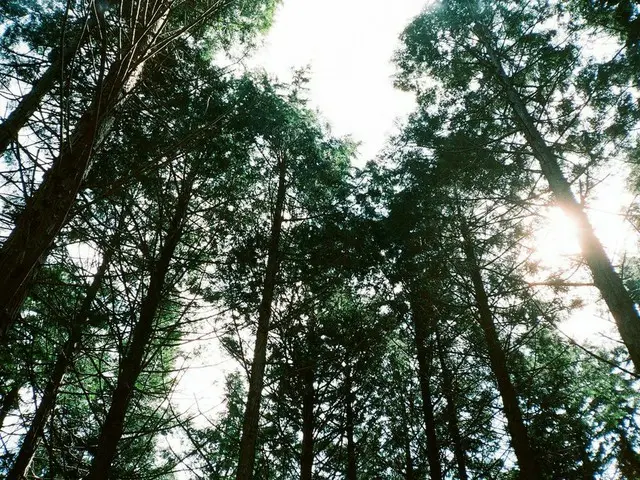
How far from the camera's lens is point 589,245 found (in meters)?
5.15

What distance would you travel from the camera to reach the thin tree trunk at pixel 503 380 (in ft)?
22.1

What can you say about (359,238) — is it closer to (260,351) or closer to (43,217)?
(260,351)

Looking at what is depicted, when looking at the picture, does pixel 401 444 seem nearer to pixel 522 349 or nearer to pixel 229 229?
pixel 522 349

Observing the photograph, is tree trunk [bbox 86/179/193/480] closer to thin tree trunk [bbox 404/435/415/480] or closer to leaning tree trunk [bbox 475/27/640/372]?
leaning tree trunk [bbox 475/27/640/372]

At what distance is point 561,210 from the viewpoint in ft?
18.6

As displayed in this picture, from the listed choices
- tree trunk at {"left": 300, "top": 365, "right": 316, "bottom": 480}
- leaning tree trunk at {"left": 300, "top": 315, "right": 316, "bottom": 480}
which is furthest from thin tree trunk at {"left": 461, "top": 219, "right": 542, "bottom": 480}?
tree trunk at {"left": 300, "top": 365, "right": 316, "bottom": 480}

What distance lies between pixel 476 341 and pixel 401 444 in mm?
4164

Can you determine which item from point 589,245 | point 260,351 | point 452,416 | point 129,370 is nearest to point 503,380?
point 452,416

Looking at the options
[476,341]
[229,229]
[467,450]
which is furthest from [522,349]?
[229,229]

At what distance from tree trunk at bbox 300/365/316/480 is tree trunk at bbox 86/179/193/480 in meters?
4.78

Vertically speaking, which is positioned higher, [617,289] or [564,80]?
[564,80]

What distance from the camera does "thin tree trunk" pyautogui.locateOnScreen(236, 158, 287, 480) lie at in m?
4.90

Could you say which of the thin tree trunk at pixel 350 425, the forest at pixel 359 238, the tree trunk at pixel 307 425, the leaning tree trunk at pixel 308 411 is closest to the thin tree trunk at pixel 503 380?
the forest at pixel 359 238

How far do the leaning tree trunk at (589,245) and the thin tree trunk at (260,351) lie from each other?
16.2ft
